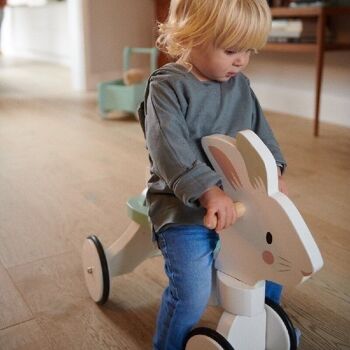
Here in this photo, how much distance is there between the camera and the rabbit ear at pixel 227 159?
59 cm

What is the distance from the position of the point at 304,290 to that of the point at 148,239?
0.33 meters

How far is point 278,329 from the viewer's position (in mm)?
699

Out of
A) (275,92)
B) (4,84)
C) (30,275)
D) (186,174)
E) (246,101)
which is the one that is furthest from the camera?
(4,84)

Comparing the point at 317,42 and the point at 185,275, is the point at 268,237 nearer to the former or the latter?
the point at 185,275

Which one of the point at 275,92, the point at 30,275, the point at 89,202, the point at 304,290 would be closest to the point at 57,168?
the point at 89,202

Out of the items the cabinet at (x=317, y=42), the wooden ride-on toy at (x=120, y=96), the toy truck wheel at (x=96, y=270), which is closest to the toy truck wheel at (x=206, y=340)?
the toy truck wheel at (x=96, y=270)

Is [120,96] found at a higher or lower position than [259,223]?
lower

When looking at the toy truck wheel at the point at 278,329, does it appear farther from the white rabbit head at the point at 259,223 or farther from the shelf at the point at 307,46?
the shelf at the point at 307,46

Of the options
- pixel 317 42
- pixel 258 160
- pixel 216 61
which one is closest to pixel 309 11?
pixel 317 42

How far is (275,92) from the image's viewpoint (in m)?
2.67

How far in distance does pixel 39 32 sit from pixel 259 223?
583 cm

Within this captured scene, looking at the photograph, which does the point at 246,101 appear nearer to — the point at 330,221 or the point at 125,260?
the point at 125,260

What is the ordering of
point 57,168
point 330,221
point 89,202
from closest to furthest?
point 330,221
point 89,202
point 57,168

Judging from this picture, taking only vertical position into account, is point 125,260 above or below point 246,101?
below
